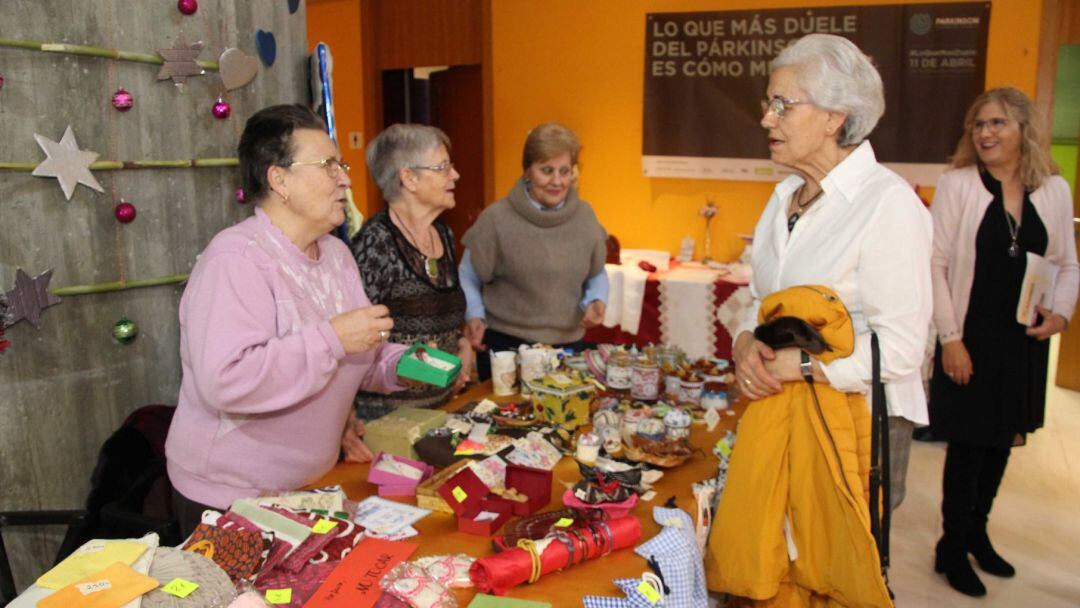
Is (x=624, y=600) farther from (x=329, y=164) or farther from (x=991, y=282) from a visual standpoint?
(x=991, y=282)

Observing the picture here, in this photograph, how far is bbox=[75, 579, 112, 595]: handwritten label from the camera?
52.3 inches

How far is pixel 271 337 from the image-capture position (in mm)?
1812

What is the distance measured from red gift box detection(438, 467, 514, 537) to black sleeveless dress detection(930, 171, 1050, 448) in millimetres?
2070

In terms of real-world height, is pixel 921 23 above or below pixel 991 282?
above

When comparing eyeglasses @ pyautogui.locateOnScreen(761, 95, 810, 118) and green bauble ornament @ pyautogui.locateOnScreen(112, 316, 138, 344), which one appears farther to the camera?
green bauble ornament @ pyautogui.locateOnScreen(112, 316, 138, 344)

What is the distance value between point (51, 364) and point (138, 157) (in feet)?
1.88

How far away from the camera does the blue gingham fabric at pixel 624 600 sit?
1.49 meters

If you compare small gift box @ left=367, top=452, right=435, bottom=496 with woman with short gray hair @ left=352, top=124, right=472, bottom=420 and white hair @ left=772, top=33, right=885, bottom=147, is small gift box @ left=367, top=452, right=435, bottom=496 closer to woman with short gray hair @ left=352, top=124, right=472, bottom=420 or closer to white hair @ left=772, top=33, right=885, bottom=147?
woman with short gray hair @ left=352, top=124, right=472, bottom=420

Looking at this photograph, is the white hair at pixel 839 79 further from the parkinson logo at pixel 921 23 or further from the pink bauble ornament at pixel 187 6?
the parkinson logo at pixel 921 23

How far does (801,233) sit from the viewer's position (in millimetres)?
1992

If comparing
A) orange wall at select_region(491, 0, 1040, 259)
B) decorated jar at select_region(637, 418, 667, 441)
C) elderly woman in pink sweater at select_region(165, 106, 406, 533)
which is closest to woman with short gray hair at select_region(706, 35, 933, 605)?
decorated jar at select_region(637, 418, 667, 441)

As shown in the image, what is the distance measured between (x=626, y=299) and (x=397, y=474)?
332cm

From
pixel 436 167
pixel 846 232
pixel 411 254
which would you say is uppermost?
pixel 436 167

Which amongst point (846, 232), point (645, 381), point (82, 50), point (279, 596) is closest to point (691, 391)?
point (645, 381)
